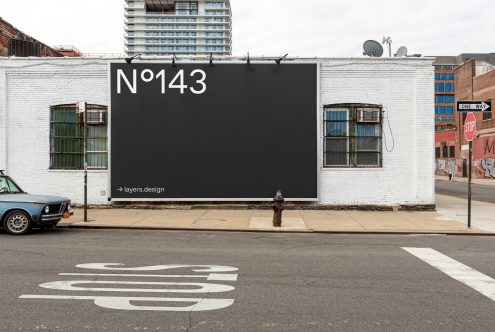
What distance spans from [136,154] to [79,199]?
2643 mm

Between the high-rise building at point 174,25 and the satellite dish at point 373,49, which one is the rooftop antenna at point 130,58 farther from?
the high-rise building at point 174,25

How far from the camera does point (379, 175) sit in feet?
54.2

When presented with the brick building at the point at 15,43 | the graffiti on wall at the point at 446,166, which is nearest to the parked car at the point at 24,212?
the brick building at the point at 15,43

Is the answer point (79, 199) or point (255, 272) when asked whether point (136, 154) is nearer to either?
point (79, 199)

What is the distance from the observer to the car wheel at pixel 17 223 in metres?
11.1

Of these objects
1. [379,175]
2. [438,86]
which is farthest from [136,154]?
[438,86]

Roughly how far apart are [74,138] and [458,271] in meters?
13.7

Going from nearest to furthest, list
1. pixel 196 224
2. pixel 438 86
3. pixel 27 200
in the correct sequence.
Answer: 1. pixel 27 200
2. pixel 196 224
3. pixel 438 86

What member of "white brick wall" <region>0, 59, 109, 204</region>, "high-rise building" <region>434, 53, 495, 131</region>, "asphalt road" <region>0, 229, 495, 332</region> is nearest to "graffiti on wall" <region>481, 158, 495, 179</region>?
"asphalt road" <region>0, 229, 495, 332</region>

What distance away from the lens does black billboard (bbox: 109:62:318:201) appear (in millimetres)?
16391

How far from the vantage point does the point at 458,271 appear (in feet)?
24.7

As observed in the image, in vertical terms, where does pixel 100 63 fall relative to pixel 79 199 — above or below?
above

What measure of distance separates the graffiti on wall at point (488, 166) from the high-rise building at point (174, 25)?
136656mm

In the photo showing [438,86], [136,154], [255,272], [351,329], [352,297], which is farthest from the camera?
[438,86]
